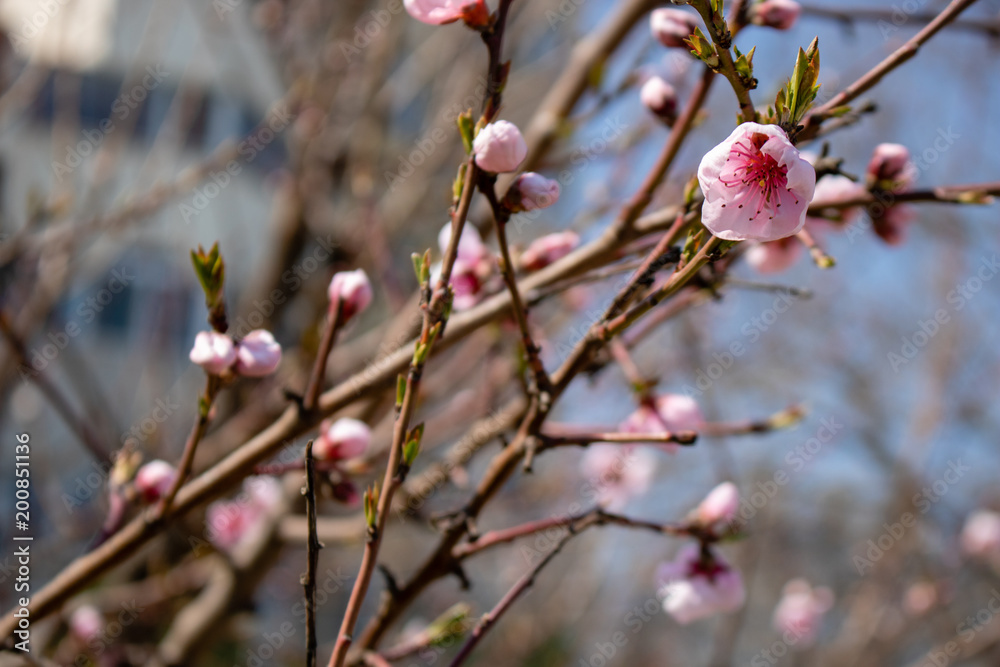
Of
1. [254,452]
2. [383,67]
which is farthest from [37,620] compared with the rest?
[383,67]

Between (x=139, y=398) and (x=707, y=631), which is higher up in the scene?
(x=139, y=398)

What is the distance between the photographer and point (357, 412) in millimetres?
1946

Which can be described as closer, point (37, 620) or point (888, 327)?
point (37, 620)

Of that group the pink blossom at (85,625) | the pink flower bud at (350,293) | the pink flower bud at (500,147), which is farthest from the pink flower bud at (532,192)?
the pink blossom at (85,625)

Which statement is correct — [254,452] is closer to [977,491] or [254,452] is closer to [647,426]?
[647,426]

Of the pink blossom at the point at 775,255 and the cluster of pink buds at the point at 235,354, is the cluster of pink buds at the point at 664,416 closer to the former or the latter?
the pink blossom at the point at 775,255

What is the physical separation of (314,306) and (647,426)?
1.87 metres

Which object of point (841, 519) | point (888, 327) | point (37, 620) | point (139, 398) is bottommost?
point (841, 519)

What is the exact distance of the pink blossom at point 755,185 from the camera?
0.70m

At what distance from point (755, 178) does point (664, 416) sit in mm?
612

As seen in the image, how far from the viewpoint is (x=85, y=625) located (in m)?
2.01

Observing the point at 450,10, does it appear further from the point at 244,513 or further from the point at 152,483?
the point at 244,513

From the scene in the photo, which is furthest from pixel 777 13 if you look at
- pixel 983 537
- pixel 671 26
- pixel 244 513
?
pixel 983 537

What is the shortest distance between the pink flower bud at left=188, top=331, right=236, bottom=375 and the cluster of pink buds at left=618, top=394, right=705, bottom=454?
0.67m
